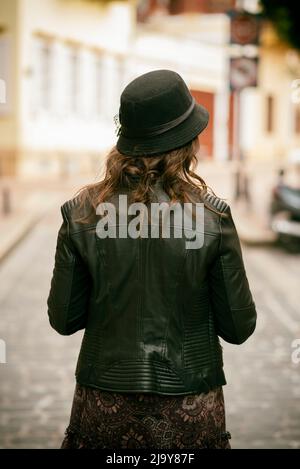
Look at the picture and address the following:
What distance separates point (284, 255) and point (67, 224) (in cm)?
1106

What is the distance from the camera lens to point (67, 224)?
258cm

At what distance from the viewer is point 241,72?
16.5 metres

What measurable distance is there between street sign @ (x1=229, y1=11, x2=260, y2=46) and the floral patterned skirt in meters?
14.5

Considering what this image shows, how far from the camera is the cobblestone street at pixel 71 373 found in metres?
5.23

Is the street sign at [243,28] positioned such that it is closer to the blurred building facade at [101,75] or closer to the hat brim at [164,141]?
the blurred building facade at [101,75]

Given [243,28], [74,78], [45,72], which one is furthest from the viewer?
[74,78]

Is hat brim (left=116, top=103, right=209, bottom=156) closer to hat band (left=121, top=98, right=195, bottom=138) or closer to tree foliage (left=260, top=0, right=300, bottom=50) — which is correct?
hat band (left=121, top=98, right=195, bottom=138)

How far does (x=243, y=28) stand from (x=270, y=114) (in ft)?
86.4

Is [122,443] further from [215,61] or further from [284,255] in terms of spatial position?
[215,61]

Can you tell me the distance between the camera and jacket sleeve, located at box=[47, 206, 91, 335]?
8.51ft

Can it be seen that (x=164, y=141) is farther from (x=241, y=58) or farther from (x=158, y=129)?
(x=241, y=58)
